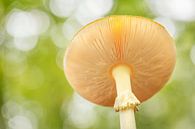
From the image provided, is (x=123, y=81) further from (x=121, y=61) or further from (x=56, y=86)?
(x=56, y=86)

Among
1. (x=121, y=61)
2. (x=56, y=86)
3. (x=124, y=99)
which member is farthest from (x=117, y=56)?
(x=56, y=86)

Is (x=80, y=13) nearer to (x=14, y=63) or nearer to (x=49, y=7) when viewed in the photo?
(x=49, y=7)

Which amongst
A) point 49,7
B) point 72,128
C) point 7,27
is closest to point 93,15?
point 49,7

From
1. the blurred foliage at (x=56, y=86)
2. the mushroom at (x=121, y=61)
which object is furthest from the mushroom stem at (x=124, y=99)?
the blurred foliage at (x=56, y=86)

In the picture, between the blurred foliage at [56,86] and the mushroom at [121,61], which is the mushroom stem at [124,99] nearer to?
the mushroom at [121,61]

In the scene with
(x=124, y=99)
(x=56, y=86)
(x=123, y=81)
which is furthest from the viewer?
(x=56, y=86)

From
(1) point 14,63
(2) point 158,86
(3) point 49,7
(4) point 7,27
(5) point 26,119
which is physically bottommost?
(2) point 158,86
